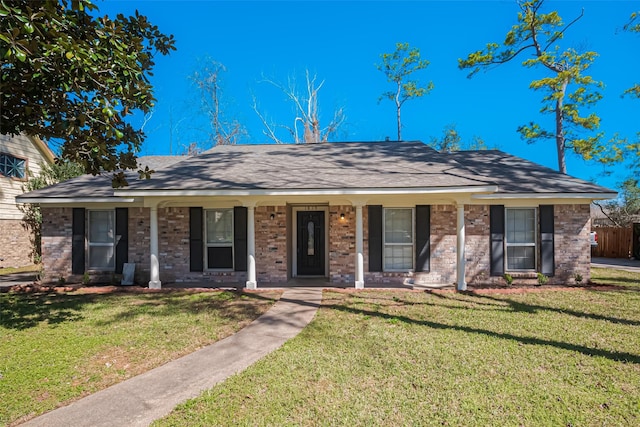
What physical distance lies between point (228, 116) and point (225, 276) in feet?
58.0

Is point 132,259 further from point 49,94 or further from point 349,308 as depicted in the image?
point 349,308

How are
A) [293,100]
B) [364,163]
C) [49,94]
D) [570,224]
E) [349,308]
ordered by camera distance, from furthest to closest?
[293,100]
[364,163]
[570,224]
[349,308]
[49,94]

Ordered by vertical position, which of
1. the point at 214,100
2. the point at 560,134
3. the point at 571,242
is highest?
the point at 214,100

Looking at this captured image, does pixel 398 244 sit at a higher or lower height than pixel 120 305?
higher

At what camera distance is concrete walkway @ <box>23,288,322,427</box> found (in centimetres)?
305

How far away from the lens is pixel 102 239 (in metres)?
9.35

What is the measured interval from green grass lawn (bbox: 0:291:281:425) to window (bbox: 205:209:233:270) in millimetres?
1287

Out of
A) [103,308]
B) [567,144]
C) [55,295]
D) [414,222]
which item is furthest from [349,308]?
[567,144]

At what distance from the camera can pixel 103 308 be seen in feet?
22.1

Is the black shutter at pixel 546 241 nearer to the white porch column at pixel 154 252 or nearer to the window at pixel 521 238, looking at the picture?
the window at pixel 521 238

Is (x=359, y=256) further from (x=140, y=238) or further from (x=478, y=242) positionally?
(x=140, y=238)

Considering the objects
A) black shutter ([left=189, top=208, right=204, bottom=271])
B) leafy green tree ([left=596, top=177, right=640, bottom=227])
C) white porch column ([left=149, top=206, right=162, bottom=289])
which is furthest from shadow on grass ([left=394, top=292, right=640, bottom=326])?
leafy green tree ([left=596, top=177, right=640, bottom=227])

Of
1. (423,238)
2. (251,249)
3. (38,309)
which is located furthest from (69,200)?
(423,238)

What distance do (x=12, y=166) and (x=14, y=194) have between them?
1.20 meters
